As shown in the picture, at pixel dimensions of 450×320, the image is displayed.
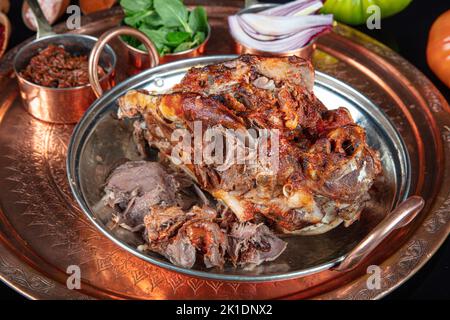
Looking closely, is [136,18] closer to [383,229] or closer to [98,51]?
[98,51]

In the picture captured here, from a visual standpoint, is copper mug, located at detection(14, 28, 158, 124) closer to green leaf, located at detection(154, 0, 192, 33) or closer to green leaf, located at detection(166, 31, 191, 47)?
green leaf, located at detection(166, 31, 191, 47)

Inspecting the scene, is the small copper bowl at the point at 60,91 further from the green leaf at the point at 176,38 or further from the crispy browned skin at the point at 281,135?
the crispy browned skin at the point at 281,135

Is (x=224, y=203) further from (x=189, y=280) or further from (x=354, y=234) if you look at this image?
(x=354, y=234)

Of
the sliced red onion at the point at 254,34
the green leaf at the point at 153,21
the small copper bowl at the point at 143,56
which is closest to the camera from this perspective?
the small copper bowl at the point at 143,56

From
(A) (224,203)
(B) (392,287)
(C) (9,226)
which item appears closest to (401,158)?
(B) (392,287)

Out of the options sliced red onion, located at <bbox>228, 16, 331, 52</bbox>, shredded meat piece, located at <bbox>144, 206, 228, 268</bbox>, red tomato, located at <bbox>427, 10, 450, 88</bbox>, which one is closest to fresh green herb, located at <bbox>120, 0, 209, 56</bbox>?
sliced red onion, located at <bbox>228, 16, 331, 52</bbox>

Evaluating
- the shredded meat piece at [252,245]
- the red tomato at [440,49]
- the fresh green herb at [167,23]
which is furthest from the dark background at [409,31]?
the shredded meat piece at [252,245]

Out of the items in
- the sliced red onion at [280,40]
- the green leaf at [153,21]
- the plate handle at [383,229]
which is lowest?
the plate handle at [383,229]
